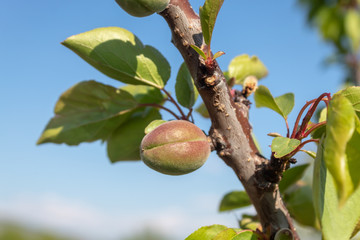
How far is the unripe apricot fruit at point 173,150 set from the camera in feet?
2.28

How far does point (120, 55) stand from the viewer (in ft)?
2.96

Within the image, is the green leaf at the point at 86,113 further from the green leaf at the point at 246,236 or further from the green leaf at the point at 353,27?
the green leaf at the point at 353,27

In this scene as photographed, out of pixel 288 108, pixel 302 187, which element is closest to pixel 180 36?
pixel 288 108

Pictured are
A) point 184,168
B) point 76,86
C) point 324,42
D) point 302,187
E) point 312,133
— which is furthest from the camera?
point 324,42

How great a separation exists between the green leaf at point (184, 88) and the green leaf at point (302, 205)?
0.43m

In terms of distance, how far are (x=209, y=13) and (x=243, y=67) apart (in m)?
0.49

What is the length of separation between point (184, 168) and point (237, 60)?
553 millimetres

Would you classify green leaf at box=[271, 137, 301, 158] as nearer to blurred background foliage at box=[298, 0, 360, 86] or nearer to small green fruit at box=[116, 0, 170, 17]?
small green fruit at box=[116, 0, 170, 17]

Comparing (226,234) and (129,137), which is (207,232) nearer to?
(226,234)

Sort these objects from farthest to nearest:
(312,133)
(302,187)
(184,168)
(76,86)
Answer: (302,187) < (76,86) < (312,133) < (184,168)

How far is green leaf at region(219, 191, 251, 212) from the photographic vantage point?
1062 millimetres

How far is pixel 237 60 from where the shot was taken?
45.5 inches

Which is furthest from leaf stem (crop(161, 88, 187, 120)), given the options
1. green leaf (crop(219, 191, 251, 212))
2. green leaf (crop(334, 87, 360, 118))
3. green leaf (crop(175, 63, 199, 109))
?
green leaf (crop(334, 87, 360, 118))

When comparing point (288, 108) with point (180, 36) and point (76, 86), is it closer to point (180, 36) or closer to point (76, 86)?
point (180, 36)
